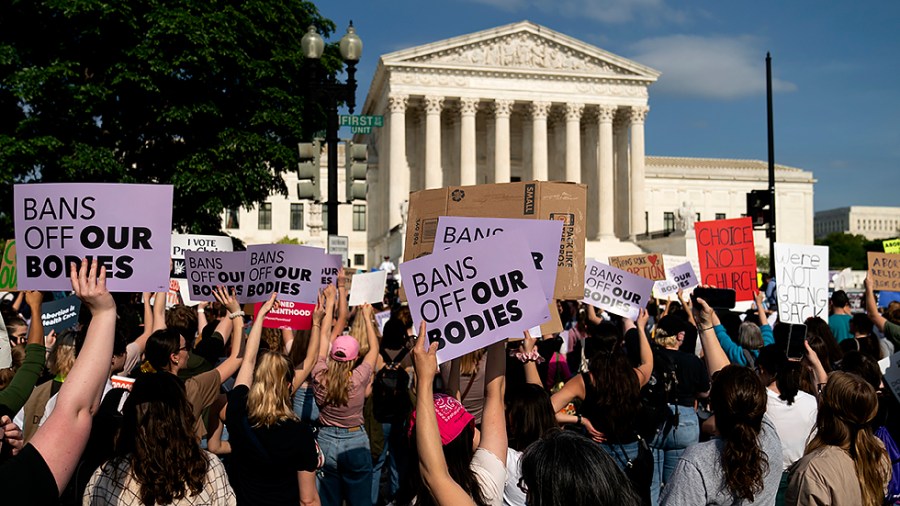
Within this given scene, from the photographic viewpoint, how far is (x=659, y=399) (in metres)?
5.73

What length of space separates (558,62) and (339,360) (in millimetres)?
58163

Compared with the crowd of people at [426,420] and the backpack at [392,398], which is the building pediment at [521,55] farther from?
the backpack at [392,398]

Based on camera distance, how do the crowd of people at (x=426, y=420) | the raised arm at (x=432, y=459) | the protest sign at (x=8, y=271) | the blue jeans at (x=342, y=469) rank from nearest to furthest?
the crowd of people at (x=426, y=420)
the raised arm at (x=432, y=459)
the blue jeans at (x=342, y=469)
the protest sign at (x=8, y=271)

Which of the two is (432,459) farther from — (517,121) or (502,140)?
(517,121)

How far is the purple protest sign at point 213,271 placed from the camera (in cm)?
775

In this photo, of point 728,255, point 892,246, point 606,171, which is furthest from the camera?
point 606,171

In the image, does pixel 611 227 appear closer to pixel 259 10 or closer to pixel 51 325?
pixel 259 10

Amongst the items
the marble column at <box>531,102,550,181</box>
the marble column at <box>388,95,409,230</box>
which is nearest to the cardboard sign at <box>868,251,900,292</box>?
the marble column at <box>388,95,409,230</box>

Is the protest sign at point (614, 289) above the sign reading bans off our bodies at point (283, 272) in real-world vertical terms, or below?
below

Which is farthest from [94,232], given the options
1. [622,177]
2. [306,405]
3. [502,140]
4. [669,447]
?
[622,177]

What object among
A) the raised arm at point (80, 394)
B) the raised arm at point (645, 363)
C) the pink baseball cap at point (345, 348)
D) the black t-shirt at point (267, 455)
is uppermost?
the raised arm at point (80, 394)

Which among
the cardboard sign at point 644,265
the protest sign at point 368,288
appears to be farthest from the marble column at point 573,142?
the protest sign at point 368,288

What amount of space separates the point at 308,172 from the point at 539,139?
48.3 m

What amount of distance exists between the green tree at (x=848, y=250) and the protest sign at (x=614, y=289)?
94321mm
